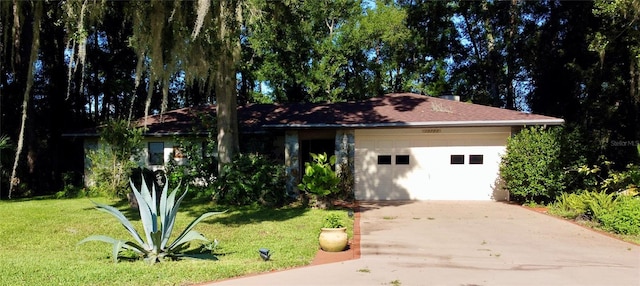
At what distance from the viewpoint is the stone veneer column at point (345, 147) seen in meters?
13.2

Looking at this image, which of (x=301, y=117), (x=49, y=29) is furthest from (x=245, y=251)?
(x=49, y=29)

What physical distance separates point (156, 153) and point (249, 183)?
6281 millimetres

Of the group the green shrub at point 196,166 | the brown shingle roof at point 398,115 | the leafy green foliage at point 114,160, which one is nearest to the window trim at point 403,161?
the brown shingle roof at point 398,115

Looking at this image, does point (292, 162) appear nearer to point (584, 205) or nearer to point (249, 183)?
point (249, 183)

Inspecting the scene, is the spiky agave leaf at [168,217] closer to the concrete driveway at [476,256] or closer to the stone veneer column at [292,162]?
the concrete driveway at [476,256]

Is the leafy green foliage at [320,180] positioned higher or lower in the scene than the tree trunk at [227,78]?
lower

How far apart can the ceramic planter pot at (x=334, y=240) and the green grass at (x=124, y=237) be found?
0.23m

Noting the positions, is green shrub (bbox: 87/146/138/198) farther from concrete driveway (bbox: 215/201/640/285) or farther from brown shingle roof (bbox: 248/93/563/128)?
concrete driveway (bbox: 215/201/640/285)

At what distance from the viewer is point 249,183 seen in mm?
11586

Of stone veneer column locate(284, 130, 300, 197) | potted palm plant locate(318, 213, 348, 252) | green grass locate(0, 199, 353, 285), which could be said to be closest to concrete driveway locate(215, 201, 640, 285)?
potted palm plant locate(318, 213, 348, 252)

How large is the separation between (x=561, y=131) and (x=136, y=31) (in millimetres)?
10629

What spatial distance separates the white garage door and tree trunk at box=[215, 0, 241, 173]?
3853 millimetres

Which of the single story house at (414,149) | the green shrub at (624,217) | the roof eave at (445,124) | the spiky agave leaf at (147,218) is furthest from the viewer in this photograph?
the single story house at (414,149)

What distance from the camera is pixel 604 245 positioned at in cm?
721
